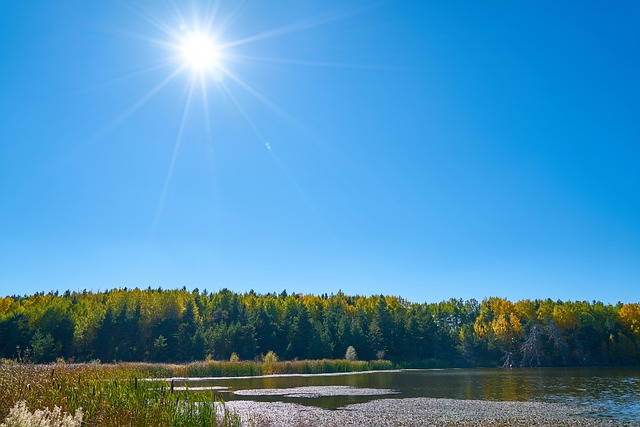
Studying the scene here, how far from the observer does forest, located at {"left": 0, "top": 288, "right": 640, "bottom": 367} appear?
107 metres

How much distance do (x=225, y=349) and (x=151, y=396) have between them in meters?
102

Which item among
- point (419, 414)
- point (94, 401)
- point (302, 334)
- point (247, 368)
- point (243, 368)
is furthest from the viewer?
point (302, 334)

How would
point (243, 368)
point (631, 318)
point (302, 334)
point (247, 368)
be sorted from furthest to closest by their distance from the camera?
→ point (631, 318) < point (302, 334) < point (247, 368) < point (243, 368)

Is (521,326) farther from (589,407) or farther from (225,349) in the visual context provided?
(589,407)

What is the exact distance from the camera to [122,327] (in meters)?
112

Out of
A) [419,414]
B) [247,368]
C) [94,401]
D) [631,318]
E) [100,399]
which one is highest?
[631,318]

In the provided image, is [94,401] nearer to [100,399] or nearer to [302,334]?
[100,399]

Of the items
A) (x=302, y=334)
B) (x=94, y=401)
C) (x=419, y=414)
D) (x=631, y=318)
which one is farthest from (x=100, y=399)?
(x=631, y=318)

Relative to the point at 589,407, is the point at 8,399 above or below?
above

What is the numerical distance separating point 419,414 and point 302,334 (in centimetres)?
9444

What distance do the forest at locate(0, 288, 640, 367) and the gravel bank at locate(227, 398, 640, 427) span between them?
80175 mm

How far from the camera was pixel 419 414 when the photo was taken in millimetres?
28203

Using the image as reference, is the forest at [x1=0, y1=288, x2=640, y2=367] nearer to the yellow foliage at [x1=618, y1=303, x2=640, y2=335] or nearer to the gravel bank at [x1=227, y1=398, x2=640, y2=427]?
the yellow foliage at [x1=618, y1=303, x2=640, y2=335]

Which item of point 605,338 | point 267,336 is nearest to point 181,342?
point 267,336
